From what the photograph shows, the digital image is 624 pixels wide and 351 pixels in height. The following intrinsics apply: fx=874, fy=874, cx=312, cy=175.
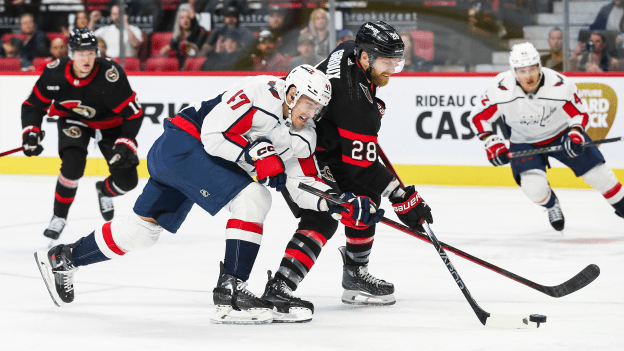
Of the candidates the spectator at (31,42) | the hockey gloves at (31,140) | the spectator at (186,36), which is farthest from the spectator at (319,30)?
the hockey gloves at (31,140)

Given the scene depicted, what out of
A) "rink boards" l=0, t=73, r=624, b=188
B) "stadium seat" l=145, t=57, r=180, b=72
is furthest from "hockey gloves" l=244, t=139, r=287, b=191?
"stadium seat" l=145, t=57, r=180, b=72

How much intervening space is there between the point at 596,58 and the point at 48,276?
4.77m

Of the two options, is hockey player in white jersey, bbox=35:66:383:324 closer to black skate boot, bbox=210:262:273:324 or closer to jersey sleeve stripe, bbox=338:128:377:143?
black skate boot, bbox=210:262:273:324

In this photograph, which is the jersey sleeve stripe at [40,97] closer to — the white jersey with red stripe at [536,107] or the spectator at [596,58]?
the white jersey with red stripe at [536,107]

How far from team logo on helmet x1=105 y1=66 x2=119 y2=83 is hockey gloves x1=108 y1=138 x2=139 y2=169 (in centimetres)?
33

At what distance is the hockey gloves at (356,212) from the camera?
2752 millimetres

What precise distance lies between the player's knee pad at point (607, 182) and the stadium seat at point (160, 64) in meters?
3.98

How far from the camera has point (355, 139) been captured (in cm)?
286

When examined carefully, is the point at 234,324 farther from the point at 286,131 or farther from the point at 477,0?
the point at 477,0

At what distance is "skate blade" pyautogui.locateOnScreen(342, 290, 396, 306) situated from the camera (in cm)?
315

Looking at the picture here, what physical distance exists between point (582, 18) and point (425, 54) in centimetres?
120

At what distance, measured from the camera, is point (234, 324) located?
279 cm

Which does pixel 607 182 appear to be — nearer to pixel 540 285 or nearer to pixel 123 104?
pixel 540 285

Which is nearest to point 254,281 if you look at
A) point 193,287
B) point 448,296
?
point 193,287
